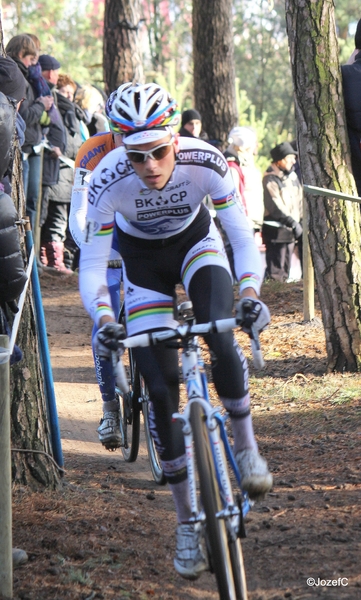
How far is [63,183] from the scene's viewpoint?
39.9 ft

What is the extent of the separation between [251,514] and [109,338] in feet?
6.08

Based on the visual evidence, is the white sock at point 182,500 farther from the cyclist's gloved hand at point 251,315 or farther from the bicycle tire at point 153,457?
the bicycle tire at point 153,457

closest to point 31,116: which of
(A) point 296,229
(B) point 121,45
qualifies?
(A) point 296,229

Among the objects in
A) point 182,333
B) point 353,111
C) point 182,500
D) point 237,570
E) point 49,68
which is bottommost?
point 237,570

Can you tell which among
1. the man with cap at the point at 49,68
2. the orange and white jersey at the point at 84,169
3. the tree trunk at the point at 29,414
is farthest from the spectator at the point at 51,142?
the tree trunk at the point at 29,414

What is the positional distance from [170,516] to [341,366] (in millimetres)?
2685

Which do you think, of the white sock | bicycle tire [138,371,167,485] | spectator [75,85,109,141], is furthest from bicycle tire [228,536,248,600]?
spectator [75,85,109,141]

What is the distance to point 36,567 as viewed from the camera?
4.17 metres

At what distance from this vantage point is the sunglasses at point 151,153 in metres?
3.93

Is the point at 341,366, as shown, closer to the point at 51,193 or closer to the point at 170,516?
the point at 170,516

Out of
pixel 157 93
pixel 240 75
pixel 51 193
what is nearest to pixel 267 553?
pixel 157 93

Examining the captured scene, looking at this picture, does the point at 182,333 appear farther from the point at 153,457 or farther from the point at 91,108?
the point at 91,108

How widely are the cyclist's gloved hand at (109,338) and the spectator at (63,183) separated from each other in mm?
8581

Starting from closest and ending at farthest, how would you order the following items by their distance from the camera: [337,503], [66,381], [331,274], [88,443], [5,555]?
[5,555] < [337,503] < [88,443] < [331,274] < [66,381]
